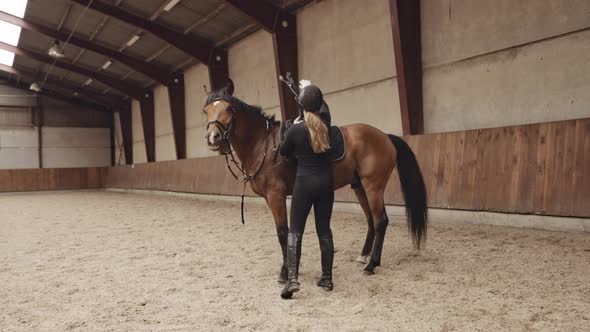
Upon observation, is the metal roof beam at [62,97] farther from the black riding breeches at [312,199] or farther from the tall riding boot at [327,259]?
the tall riding boot at [327,259]

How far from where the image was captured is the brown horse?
3.45 metres

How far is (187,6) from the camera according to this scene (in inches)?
449

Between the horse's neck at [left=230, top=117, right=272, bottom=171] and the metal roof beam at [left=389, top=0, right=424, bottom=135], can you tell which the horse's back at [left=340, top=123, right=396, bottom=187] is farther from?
the metal roof beam at [left=389, top=0, right=424, bottom=135]

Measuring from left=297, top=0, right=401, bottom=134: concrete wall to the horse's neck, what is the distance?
492 cm

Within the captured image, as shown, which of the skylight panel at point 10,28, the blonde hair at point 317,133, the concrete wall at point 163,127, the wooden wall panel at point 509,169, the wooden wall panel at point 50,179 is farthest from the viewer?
→ the wooden wall panel at point 50,179

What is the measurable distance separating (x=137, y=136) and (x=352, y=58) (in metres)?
17.1

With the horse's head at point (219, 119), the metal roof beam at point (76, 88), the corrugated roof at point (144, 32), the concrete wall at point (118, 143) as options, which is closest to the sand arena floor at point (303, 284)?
the horse's head at point (219, 119)

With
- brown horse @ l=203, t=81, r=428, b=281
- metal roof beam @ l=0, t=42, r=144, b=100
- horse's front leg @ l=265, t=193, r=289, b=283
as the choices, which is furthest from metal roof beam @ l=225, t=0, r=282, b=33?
metal roof beam @ l=0, t=42, r=144, b=100

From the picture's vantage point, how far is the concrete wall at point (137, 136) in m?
22.1

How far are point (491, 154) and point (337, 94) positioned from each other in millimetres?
4208

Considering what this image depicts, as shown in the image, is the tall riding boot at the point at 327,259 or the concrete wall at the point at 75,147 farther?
the concrete wall at the point at 75,147

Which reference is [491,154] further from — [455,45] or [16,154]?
[16,154]

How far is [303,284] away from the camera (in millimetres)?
3400

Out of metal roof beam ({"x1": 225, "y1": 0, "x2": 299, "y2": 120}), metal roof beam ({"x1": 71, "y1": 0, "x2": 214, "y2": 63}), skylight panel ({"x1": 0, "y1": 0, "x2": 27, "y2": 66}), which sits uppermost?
skylight panel ({"x1": 0, "y1": 0, "x2": 27, "y2": 66})
